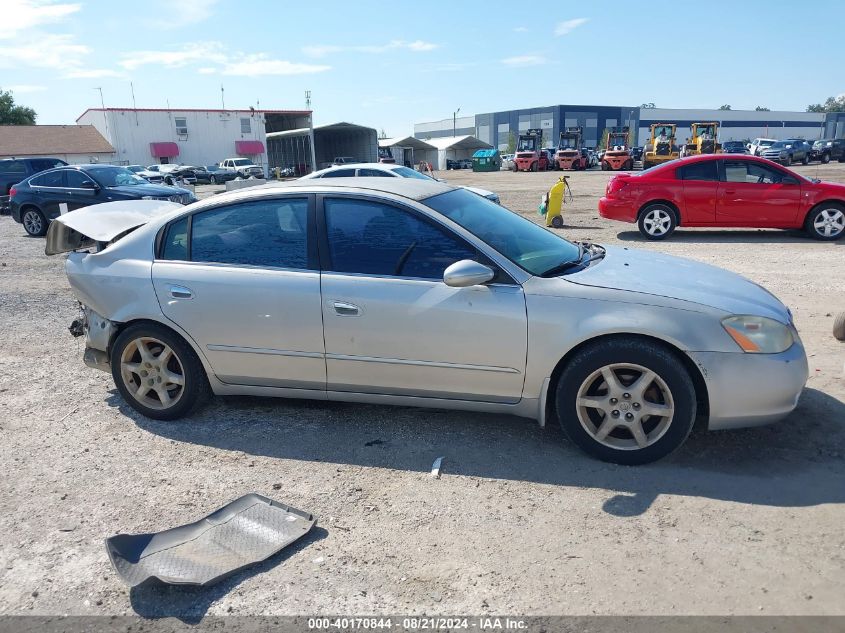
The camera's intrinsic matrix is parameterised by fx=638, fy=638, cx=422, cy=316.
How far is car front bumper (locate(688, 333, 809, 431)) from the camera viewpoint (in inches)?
136

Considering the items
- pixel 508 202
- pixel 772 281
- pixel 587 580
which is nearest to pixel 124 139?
pixel 508 202

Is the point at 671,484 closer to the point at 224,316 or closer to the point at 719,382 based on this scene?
the point at 719,382

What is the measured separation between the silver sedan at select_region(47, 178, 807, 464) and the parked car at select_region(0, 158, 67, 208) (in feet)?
61.7

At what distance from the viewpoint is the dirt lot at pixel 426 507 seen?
105 inches

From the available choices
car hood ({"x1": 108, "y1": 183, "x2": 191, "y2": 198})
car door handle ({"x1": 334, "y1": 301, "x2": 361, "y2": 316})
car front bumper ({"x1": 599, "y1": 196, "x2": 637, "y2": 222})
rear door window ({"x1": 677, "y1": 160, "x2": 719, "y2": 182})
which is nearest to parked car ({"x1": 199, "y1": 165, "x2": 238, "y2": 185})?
car hood ({"x1": 108, "y1": 183, "x2": 191, "y2": 198})

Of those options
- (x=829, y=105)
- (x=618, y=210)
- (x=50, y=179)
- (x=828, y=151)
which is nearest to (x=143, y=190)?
(x=50, y=179)

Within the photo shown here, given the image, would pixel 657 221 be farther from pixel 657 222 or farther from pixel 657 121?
pixel 657 121

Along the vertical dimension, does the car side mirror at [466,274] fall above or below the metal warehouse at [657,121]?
below

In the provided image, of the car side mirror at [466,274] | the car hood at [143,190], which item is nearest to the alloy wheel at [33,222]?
the car hood at [143,190]

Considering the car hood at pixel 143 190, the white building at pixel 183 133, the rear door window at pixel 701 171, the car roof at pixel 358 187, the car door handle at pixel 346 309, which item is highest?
the white building at pixel 183 133

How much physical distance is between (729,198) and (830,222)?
5.69 ft

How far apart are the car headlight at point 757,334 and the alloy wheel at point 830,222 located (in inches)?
A: 368

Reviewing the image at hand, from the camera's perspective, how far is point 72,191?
1458 centimetres

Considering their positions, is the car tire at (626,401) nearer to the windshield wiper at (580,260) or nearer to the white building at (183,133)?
the windshield wiper at (580,260)
